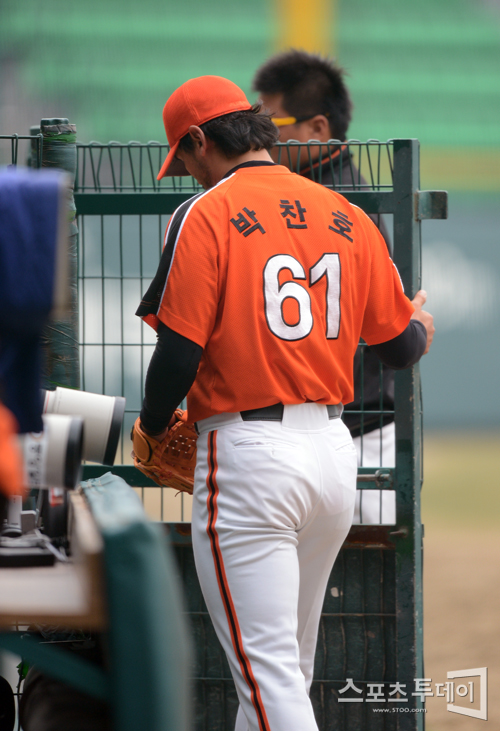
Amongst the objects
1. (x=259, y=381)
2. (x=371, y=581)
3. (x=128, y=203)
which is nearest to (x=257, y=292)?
(x=259, y=381)

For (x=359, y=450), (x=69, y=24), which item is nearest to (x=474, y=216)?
(x=69, y=24)

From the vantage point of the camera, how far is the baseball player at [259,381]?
5.61 ft

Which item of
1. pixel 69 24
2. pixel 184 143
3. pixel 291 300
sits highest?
pixel 69 24

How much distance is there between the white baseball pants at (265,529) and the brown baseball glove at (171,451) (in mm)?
226

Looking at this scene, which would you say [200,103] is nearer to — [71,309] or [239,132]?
[239,132]

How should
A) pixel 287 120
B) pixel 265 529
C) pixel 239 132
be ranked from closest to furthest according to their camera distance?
1. pixel 265 529
2. pixel 239 132
3. pixel 287 120

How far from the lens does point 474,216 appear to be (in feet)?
33.8

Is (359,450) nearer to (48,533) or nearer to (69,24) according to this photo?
(48,533)

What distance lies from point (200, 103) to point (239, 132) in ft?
0.37

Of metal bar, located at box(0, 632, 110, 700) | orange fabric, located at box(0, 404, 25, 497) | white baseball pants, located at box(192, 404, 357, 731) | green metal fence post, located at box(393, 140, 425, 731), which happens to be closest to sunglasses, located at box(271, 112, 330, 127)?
green metal fence post, located at box(393, 140, 425, 731)

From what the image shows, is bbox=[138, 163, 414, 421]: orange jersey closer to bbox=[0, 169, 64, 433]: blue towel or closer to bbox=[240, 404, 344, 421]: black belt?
bbox=[240, 404, 344, 421]: black belt

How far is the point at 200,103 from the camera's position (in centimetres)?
189

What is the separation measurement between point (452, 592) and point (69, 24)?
7.60 meters

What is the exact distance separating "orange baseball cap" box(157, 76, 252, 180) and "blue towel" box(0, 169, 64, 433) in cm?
84
